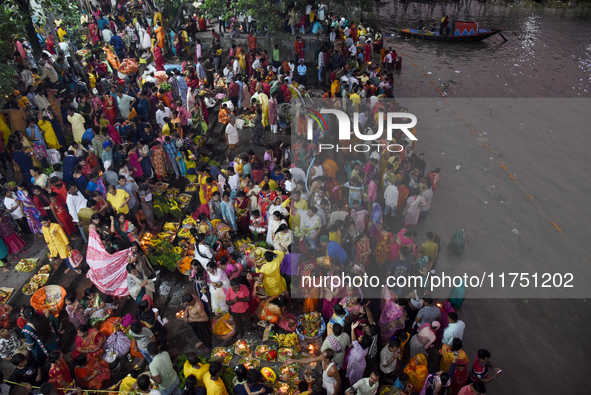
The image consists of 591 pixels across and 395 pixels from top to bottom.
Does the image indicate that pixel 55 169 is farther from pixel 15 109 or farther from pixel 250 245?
pixel 250 245

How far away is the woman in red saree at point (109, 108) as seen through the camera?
378 inches

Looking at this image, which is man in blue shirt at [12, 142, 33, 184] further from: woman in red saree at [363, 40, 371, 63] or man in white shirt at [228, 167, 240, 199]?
woman in red saree at [363, 40, 371, 63]

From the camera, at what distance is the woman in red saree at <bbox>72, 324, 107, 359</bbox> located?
17.0ft

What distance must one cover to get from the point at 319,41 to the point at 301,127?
735cm

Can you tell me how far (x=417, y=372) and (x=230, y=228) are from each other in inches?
161

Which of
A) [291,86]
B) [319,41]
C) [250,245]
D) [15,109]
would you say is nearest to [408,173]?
→ [250,245]

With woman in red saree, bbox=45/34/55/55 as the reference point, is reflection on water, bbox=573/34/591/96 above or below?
below

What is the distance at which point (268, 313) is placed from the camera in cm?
585

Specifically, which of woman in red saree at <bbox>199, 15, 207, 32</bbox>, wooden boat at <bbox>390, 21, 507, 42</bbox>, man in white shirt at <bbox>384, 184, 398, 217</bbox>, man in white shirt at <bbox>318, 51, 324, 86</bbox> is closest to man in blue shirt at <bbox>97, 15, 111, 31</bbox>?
woman in red saree at <bbox>199, 15, 207, 32</bbox>

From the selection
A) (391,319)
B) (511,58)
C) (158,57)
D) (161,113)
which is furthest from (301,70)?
(511,58)

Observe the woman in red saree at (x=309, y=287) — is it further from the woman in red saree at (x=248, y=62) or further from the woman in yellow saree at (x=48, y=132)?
the woman in red saree at (x=248, y=62)

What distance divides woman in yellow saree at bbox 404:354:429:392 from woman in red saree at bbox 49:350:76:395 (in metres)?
4.36

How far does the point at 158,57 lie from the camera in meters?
13.2

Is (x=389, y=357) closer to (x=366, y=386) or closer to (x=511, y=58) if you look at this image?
(x=366, y=386)
